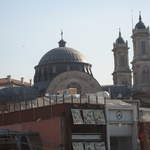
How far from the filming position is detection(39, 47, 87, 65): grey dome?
6938 cm

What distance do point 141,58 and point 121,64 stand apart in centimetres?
576

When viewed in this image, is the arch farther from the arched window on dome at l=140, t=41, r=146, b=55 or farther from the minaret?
the minaret

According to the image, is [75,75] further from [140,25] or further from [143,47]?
[140,25]

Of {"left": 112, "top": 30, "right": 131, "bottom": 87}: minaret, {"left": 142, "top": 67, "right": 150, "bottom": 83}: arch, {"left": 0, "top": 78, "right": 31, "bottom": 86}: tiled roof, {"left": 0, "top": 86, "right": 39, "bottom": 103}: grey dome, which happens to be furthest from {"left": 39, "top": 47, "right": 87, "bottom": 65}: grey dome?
{"left": 0, "top": 78, "right": 31, "bottom": 86}: tiled roof

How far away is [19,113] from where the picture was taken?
127ft

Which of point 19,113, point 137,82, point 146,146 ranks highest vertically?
point 137,82

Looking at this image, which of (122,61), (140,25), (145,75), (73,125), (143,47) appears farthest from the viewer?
(122,61)

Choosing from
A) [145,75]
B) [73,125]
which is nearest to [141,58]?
[145,75]

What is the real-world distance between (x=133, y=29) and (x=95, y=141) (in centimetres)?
5630

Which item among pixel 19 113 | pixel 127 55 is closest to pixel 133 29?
pixel 127 55

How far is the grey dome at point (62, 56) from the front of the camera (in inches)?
2731

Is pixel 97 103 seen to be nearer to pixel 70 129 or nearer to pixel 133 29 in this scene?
pixel 70 129

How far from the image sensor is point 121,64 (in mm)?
92312

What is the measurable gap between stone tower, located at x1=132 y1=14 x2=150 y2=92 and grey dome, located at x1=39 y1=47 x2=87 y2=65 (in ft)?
62.6
